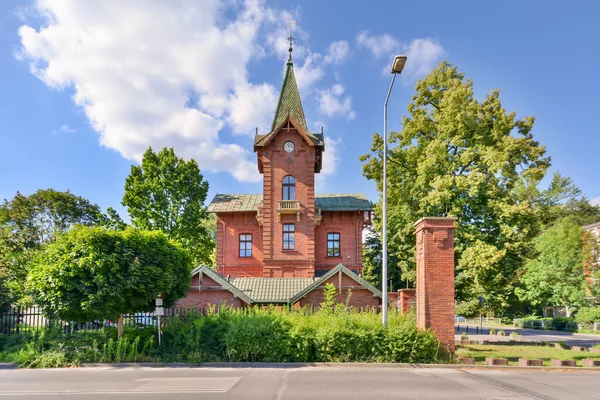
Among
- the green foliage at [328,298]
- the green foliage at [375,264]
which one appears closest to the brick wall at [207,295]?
the green foliage at [328,298]

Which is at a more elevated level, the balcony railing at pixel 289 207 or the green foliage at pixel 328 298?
the balcony railing at pixel 289 207

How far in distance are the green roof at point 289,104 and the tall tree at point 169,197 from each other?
31.5 ft

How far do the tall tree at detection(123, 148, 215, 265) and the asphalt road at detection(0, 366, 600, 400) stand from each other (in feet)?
68.6

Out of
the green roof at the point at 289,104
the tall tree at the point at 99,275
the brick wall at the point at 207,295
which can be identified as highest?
the green roof at the point at 289,104

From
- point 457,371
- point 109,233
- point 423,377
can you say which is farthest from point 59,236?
point 457,371

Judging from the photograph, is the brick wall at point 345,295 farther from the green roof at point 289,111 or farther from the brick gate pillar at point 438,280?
the green roof at point 289,111

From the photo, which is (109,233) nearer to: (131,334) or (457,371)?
(131,334)

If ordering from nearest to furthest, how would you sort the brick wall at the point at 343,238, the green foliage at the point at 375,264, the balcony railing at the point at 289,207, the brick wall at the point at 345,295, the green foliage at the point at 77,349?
1. the green foliage at the point at 77,349
2. the brick wall at the point at 345,295
3. the balcony railing at the point at 289,207
4. the brick wall at the point at 343,238
5. the green foliage at the point at 375,264

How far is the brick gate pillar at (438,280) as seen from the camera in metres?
12.8

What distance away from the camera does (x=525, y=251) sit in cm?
2225

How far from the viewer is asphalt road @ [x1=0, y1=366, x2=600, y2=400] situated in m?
8.66

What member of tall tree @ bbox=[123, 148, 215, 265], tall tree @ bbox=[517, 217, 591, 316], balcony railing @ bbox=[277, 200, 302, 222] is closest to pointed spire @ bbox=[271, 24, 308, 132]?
balcony railing @ bbox=[277, 200, 302, 222]

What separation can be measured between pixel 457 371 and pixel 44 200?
119ft

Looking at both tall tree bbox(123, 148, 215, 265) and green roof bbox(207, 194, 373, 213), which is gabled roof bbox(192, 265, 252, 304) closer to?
green roof bbox(207, 194, 373, 213)
